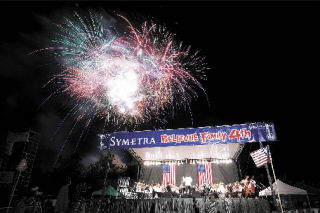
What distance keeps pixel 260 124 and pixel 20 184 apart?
1880cm

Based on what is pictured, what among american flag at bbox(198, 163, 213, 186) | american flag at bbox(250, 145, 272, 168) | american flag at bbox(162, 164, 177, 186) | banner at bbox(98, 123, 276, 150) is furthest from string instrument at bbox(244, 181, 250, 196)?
american flag at bbox(162, 164, 177, 186)

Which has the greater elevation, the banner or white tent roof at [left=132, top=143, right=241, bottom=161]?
the banner

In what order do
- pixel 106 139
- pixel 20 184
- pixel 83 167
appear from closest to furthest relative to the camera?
pixel 106 139
pixel 20 184
pixel 83 167

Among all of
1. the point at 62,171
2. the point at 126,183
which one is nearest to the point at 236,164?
the point at 126,183

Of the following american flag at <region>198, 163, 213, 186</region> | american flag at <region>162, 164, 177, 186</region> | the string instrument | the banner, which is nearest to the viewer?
the string instrument

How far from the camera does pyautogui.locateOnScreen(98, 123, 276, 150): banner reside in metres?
13.0

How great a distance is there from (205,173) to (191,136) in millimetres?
5856

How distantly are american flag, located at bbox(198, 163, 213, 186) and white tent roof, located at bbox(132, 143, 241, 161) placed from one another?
0.83 m

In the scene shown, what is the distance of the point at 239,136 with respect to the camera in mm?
13320

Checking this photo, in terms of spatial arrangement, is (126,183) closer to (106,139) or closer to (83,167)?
(106,139)

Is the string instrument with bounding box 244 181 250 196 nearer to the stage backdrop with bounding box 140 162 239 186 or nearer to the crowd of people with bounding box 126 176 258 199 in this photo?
the crowd of people with bounding box 126 176 258 199

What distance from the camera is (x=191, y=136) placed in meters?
14.1

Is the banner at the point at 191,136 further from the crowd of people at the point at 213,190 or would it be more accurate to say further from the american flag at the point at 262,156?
the crowd of people at the point at 213,190

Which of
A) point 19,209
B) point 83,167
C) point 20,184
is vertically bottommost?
point 19,209
